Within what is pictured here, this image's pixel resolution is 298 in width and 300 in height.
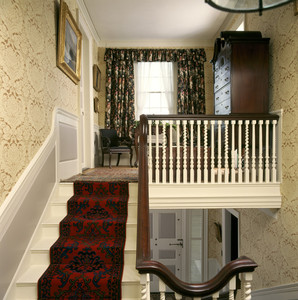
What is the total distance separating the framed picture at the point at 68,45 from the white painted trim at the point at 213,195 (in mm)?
2017

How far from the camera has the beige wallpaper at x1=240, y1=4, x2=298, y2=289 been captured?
3.40 meters

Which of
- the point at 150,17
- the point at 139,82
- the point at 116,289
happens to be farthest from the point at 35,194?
the point at 139,82

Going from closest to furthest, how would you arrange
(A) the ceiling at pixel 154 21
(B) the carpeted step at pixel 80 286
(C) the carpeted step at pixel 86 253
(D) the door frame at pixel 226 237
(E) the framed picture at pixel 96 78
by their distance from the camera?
1. (B) the carpeted step at pixel 80 286
2. (C) the carpeted step at pixel 86 253
3. (A) the ceiling at pixel 154 21
4. (D) the door frame at pixel 226 237
5. (E) the framed picture at pixel 96 78

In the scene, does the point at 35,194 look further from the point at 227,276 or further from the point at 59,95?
the point at 227,276

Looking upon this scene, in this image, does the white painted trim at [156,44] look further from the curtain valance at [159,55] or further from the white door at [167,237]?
the white door at [167,237]

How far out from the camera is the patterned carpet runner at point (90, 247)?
2.43m

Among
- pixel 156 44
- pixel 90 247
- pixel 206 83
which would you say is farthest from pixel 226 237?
pixel 156 44

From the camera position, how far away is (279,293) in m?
3.56

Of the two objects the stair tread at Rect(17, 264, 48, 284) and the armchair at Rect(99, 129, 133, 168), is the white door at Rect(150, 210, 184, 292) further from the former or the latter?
the stair tread at Rect(17, 264, 48, 284)

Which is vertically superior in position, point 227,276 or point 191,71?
point 191,71

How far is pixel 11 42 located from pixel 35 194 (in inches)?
54.3

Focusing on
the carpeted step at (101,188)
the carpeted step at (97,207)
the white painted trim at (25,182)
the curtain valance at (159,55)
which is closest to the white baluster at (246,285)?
the white painted trim at (25,182)

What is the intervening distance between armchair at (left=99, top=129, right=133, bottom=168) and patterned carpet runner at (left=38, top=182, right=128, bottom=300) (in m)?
2.57

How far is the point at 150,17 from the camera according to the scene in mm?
5902
